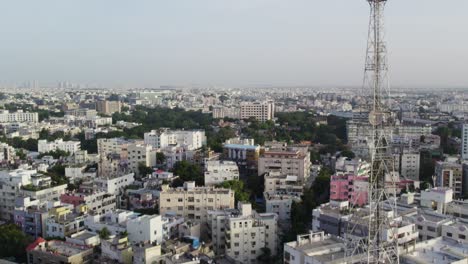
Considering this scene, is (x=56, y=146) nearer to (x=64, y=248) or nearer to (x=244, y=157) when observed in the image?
(x=244, y=157)

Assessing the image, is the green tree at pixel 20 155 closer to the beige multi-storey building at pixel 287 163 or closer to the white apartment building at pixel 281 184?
the beige multi-storey building at pixel 287 163

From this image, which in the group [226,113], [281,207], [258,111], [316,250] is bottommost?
[281,207]

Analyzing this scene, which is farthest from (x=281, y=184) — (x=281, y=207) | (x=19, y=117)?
(x=19, y=117)

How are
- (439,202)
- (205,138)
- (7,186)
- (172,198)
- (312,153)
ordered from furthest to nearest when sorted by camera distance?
1. (205,138)
2. (312,153)
3. (7,186)
4. (172,198)
5. (439,202)

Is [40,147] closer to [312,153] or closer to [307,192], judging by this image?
[312,153]

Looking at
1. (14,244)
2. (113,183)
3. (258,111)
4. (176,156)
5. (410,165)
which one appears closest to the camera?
(14,244)

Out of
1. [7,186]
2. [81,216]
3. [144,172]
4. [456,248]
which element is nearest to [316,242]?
[456,248]

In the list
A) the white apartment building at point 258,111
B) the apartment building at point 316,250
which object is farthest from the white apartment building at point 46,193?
the white apartment building at point 258,111
